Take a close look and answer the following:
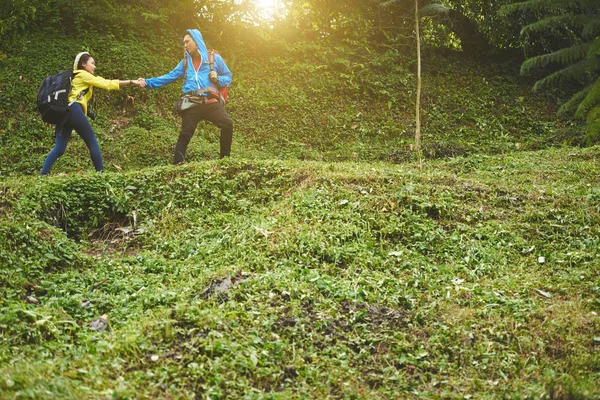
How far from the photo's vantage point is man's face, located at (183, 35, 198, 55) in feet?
29.0

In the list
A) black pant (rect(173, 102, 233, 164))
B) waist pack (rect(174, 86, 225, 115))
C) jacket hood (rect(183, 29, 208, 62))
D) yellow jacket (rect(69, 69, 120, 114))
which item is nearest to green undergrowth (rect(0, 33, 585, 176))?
black pant (rect(173, 102, 233, 164))

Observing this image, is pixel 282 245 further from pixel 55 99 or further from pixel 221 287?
pixel 55 99

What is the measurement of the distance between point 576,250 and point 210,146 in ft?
26.7

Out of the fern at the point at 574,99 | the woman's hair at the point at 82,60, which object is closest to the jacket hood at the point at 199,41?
the woman's hair at the point at 82,60

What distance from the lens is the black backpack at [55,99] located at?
8203mm

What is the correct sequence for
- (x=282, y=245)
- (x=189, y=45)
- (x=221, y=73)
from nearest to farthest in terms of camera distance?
(x=282, y=245) < (x=189, y=45) < (x=221, y=73)

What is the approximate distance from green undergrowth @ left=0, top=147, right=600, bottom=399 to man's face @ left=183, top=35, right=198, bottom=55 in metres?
2.09

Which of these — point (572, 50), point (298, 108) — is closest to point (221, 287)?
point (298, 108)

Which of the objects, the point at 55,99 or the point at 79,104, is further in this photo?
the point at 79,104

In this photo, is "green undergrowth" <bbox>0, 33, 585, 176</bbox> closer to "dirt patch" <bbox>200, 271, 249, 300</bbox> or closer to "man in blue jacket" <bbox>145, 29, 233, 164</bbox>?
"man in blue jacket" <bbox>145, 29, 233, 164</bbox>

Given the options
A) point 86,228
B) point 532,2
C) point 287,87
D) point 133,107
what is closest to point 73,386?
point 86,228

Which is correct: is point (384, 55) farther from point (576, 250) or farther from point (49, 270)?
point (49, 270)

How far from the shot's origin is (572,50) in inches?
480

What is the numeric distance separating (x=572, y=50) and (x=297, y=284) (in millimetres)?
10378
